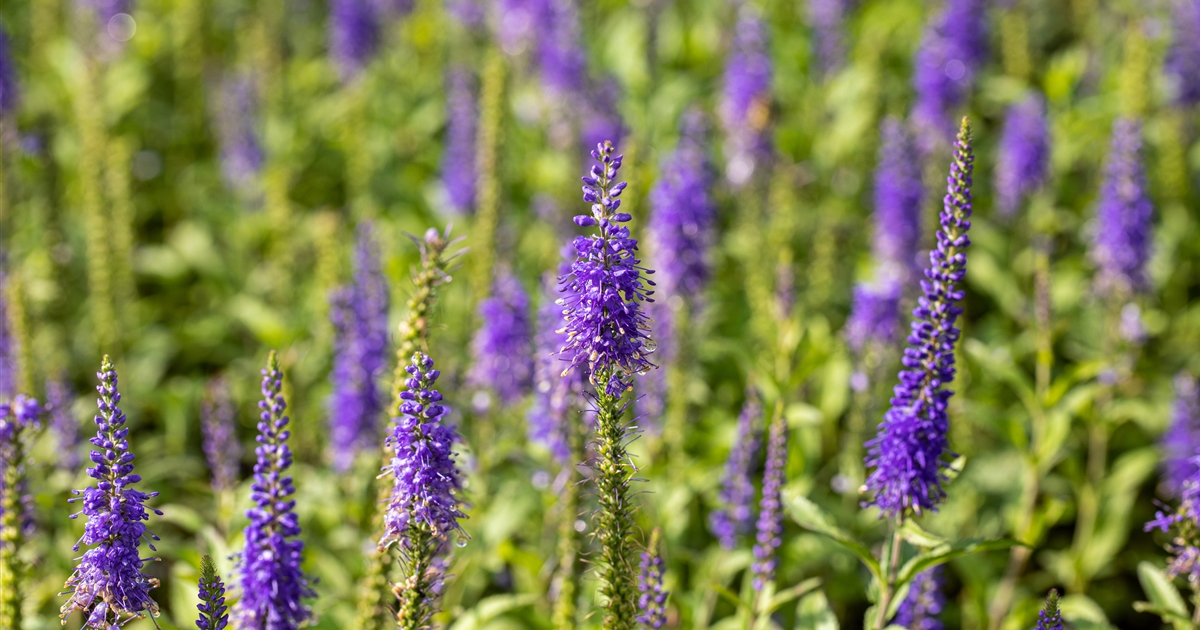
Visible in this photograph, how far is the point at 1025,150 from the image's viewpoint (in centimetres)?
889

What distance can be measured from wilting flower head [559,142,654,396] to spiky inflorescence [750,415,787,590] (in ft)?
3.75

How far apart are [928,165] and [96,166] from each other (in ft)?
21.2

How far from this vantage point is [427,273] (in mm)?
4320

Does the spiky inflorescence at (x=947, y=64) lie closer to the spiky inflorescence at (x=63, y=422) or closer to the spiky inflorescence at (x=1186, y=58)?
the spiky inflorescence at (x=1186, y=58)

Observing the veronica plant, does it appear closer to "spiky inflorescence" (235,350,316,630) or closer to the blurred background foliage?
"spiky inflorescence" (235,350,316,630)

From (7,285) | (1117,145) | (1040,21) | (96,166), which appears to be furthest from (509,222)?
(1040,21)

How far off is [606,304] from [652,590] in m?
1.41

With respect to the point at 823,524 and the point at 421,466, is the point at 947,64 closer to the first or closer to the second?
the point at 823,524

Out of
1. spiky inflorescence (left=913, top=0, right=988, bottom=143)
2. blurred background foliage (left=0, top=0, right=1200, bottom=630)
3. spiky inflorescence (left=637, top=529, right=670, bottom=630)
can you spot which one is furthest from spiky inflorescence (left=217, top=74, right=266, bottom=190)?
spiky inflorescence (left=637, top=529, right=670, bottom=630)

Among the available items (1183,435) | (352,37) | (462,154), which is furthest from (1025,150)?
(352,37)

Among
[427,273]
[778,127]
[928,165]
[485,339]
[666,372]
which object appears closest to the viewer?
[427,273]

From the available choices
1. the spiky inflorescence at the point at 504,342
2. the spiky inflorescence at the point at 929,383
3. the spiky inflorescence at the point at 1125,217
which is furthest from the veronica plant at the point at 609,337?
the spiky inflorescence at the point at 1125,217

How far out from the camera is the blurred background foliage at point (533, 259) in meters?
6.68

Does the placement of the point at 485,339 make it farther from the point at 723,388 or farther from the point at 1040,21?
the point at 1040,21
